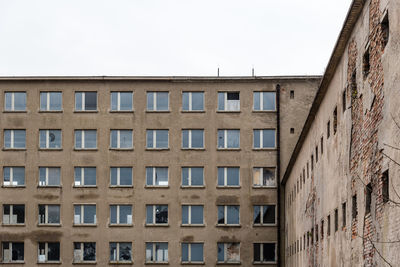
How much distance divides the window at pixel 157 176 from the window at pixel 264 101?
755cm

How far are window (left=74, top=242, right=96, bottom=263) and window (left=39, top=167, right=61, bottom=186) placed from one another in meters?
4.43

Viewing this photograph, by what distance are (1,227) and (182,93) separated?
15.2 m

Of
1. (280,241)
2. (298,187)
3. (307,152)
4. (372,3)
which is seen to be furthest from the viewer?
(280,241)

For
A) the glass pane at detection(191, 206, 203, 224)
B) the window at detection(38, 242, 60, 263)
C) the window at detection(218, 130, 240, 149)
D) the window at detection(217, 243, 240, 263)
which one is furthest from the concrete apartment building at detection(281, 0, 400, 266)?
the window at detection(38, 242, 60, 263)

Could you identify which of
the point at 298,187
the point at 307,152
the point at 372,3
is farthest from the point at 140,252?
the point at 372,3

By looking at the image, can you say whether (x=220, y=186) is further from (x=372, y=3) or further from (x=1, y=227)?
(x=372, y=3)

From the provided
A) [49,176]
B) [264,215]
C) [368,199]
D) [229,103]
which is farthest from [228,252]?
[368,199]

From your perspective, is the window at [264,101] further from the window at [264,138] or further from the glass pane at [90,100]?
the glass pane at [90,100]

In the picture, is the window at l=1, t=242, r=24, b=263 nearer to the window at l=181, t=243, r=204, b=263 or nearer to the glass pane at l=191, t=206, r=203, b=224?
the window at l=181, t=243, r=204, b=263

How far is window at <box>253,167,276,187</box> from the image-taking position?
53.8m

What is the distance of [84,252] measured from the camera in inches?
2111

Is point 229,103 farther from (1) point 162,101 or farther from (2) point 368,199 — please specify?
(2) point 368,199

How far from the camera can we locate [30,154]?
54594 mm

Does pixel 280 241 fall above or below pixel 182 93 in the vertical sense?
below
